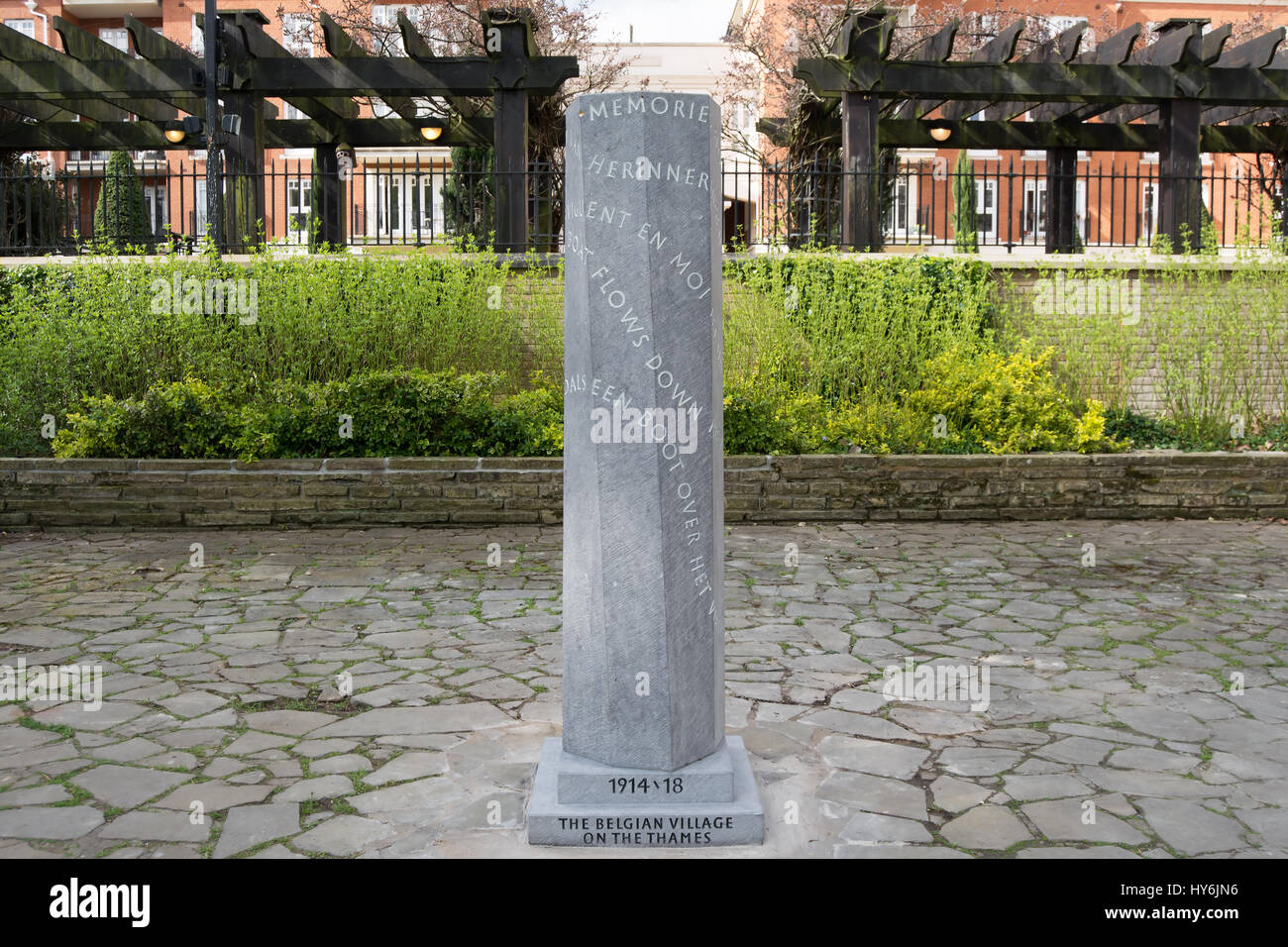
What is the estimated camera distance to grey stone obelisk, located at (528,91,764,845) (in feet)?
11.3

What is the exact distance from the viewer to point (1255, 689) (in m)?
4.91

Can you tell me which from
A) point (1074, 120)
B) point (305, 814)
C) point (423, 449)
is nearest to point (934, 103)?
point (1074, 120)

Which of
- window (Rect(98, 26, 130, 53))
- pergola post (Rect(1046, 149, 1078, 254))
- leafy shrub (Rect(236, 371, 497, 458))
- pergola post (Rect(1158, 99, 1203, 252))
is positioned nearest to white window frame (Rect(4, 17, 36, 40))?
window (Rect(98, 26, 130, 53))

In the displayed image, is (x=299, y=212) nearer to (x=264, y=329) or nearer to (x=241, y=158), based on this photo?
(x=264, y=329)

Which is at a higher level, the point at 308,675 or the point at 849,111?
the point at 849,111

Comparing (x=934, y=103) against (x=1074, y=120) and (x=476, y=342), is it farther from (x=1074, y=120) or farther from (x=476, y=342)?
(x=476, y=342)

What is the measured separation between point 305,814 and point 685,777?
128 cm

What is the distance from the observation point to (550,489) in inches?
359

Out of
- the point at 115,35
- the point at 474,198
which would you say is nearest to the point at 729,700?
the point at 474,198

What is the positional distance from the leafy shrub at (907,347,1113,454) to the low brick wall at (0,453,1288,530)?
308 millimetres

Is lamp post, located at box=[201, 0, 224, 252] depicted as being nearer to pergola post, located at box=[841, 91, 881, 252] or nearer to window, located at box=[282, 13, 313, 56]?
window, located at box=[282, 13, 313, 56]

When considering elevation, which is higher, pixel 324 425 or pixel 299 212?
pixel 299 212

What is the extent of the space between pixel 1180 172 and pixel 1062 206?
85.5 inches

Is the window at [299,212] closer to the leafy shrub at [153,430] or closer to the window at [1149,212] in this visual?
the leafy shrub at [153,430]
